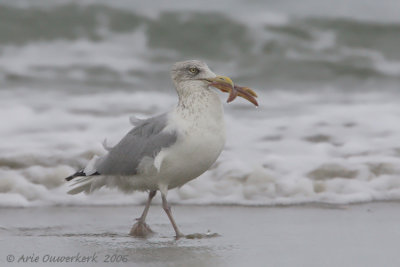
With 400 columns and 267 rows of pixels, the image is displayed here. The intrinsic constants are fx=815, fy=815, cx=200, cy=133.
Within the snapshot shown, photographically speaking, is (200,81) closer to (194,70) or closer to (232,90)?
(194,70)

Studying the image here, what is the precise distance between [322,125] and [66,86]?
174 inches

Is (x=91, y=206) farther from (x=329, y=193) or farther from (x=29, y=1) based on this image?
(x=29, y=1)

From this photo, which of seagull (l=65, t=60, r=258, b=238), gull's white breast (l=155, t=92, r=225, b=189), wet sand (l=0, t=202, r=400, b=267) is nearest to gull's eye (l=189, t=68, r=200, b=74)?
seagull (l=65, t=60, r=258, b=238)

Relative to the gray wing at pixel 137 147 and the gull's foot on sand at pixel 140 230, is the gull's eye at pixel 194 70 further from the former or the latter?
the gull's foot on sand at pixel 140 230

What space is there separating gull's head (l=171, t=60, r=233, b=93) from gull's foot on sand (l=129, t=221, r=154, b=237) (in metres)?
0.94

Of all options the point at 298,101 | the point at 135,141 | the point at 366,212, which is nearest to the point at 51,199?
the point at 135,141

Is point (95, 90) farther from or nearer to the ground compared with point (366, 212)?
farther from the ground

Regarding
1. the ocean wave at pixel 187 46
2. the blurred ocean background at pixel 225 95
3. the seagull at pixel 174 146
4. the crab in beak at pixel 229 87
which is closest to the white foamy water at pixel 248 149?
the blurred ocean background at pixel 225 95

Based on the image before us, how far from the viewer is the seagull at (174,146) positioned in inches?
204

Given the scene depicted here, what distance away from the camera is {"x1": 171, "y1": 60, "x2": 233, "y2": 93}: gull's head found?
546cm

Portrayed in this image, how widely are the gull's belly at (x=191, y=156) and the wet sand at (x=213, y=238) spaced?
1.40 ft

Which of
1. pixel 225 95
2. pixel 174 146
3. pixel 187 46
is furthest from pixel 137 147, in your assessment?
pixel 187 46

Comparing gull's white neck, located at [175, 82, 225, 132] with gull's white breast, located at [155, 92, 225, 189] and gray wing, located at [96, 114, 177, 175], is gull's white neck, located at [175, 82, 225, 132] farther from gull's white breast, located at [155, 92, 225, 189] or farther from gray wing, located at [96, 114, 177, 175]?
gray wing, located at [96, 114, 177, 175]

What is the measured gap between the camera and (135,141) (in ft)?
18.0
